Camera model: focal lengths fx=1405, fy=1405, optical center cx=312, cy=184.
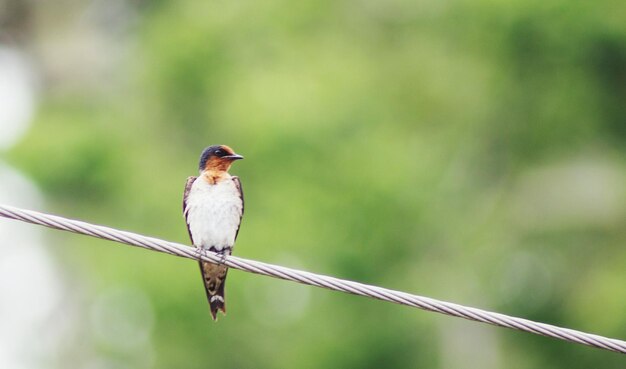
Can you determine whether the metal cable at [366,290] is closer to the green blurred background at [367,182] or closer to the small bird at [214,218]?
the small bird at [214,218]

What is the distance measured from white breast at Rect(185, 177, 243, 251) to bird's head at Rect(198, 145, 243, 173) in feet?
0.39

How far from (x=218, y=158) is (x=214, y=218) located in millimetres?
385

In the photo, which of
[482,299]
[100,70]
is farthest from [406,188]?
[100,70]

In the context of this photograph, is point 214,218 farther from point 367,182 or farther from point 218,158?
point 367,182

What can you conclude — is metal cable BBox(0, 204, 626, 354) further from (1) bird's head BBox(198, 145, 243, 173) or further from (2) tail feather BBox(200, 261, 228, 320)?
(1) bird's head BBox(198, 145, 243, 173)

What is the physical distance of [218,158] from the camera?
7.35 m

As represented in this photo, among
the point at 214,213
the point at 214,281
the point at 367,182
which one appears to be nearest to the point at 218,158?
the point at 214,213

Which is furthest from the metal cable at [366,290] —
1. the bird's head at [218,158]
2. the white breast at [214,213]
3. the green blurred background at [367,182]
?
the green blurred background at [367,182]

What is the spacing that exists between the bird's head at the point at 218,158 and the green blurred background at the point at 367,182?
4.94 meters

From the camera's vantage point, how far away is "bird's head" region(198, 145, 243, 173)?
7312 millimetres

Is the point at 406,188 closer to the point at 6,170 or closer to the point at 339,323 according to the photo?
the point at 339,323

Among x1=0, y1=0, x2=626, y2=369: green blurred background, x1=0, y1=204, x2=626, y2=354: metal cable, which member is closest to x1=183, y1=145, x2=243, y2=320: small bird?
x1=0, y1=204, x2=626, y2=354: metal cable

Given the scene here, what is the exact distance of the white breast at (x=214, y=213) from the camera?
710 cm

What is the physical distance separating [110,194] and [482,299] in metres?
4.21
